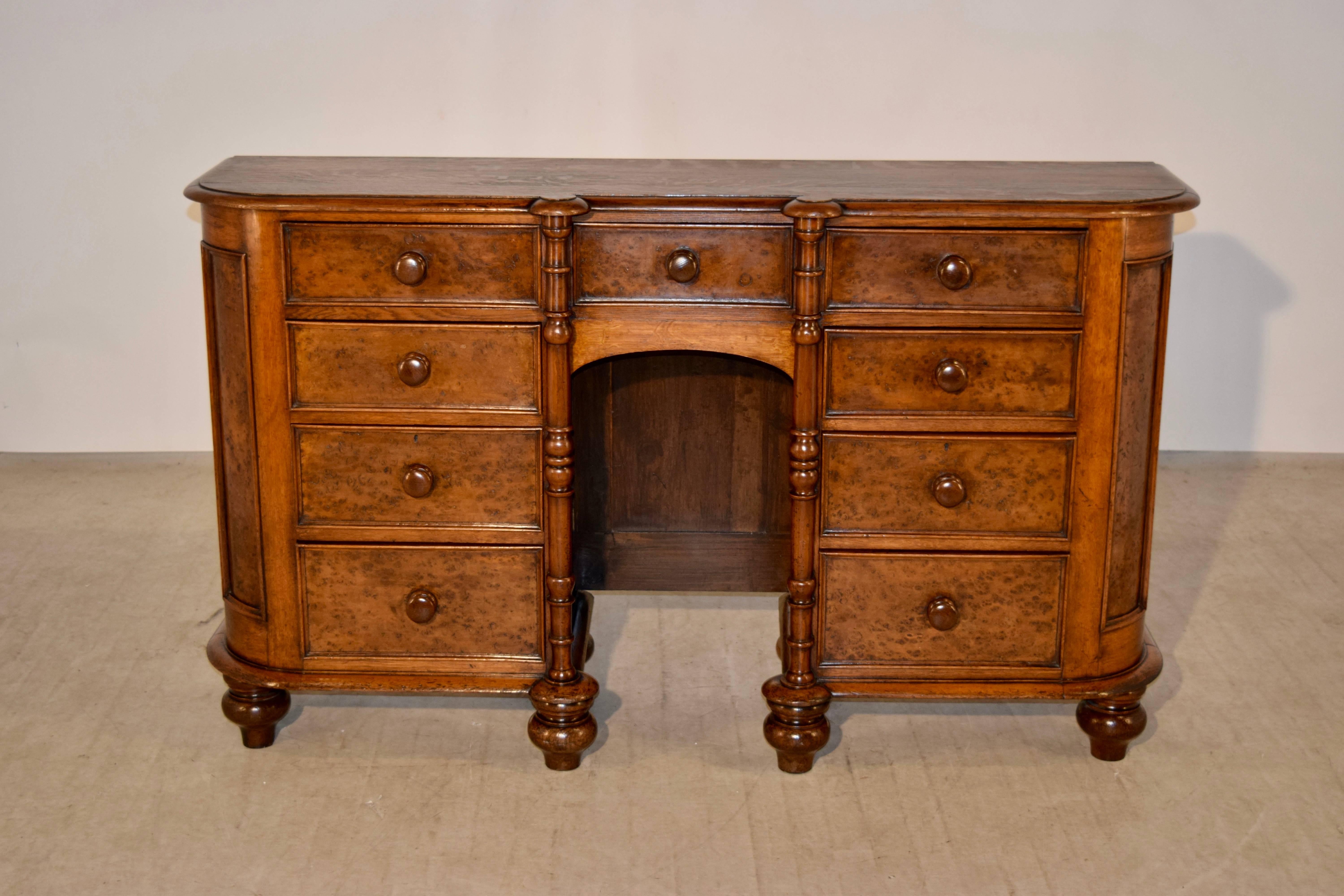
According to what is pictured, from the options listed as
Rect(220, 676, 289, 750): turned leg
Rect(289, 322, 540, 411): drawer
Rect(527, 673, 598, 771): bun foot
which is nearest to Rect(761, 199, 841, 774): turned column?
Rect(527, 673, 598, 771): bun foot

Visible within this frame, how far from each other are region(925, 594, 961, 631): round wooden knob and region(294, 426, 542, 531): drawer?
679 mm

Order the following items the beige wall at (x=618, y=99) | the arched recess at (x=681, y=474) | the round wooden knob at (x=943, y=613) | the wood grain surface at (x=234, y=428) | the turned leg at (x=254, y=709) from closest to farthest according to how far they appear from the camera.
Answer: the wood grain surface at (x=234, y=428) < the round wooden knob at (x=943, y=613) < the turned leg at (x=254, y=709) < the arched recess at (x=681, y=474) < the beige wall at (x=618, y=99)

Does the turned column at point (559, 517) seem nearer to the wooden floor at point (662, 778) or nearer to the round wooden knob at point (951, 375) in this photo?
the wooden floor at point (662, 778)

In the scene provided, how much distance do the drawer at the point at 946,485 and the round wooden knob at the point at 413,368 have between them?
66cm

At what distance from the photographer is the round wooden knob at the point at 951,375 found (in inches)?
96.9

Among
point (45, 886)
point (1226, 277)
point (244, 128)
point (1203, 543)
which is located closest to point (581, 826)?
point (45, 886)

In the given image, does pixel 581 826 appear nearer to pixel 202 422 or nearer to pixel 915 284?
pixel 915 284

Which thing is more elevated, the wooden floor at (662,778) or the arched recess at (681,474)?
the arched recess at (681,474)

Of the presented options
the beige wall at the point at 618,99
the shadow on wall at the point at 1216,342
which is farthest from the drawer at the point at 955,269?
the shadow on wall at the point at 1216,342

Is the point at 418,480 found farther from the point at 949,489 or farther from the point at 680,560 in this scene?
the point at 949,489

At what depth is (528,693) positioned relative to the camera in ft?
8.68

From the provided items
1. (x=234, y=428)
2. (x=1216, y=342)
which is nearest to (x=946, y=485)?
(x=234, y=428)

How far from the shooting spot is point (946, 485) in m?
2.53

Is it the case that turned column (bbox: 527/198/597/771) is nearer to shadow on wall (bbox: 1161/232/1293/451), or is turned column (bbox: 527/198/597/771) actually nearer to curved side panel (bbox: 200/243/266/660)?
curved side panel (bbox: 200/243/266/660)
